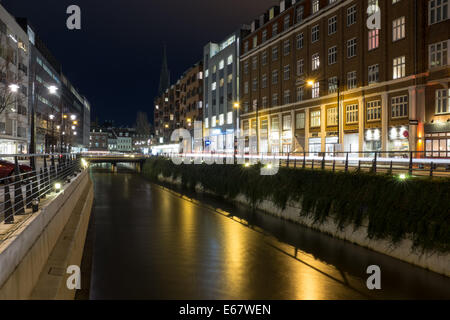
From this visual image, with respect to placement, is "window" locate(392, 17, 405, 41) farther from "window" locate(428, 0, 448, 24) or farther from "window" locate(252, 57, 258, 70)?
"window" locate(252, 57, 258, 70)

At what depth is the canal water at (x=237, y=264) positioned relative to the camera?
42.5 feet

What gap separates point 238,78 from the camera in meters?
68.4

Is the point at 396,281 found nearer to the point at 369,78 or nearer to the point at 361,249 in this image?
the point at 361,249

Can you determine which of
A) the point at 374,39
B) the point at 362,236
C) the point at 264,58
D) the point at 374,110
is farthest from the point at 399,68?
the point at 264,58

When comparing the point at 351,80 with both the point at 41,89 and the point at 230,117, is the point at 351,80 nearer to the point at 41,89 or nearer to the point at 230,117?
the point at 230,117

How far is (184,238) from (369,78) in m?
27.4

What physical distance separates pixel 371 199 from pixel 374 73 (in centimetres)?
2558

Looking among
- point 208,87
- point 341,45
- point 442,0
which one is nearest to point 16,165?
point 442,0

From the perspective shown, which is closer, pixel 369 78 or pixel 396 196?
pixel 396 196

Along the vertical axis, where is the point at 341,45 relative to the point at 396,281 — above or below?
above

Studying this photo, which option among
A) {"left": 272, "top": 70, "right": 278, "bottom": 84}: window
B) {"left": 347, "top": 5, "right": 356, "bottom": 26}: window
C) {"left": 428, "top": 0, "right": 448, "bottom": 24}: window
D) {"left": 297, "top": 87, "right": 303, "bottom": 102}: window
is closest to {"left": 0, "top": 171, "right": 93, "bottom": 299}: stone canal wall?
{"left": 428, "top": 0, "right": 448, "bottom": 24}: window

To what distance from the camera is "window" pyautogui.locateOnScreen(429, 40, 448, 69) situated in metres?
31.9

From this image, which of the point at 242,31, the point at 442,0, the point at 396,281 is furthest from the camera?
the point at 242,31
